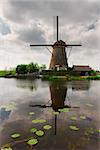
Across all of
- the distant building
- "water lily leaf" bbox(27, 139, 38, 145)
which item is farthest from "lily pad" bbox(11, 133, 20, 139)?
the distant building

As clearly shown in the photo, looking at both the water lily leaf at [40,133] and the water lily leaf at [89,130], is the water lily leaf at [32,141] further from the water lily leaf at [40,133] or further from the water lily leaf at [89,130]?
the water lily leaf at [89,130]

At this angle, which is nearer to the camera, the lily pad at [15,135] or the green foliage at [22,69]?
the lily pad at [15,135]

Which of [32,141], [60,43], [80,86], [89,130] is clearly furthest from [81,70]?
[32,141]

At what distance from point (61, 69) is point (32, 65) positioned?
17.6 m

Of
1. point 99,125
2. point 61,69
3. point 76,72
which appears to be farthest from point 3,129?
point 76,72

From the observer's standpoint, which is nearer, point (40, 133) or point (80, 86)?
point (40, 133)

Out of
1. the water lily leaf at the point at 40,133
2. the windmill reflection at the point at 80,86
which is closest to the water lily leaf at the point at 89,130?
the water lily leaf at the point at 40,133

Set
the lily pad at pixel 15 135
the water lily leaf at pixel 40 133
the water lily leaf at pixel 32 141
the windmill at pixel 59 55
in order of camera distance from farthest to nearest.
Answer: the windmill at pixel 59 55 → the water lily leaf at pixel 40 133 → the lily pad at pixel 15 135 → the water lily leaf at pixel 32 141

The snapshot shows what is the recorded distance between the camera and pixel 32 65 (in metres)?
56.2

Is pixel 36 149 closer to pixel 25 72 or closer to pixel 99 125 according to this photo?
pixel 99 125

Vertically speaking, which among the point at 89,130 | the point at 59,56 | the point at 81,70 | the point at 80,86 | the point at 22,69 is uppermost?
the point at 59,56

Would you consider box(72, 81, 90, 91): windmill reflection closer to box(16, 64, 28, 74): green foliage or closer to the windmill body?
the windmill body

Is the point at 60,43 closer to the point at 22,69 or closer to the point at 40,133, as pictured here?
the point at 22,69

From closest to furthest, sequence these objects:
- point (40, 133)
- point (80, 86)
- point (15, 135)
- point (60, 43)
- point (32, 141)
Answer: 1. point (32, 141)
2. point (15, 135)
3. point (40, 133)
4. point (80, 86)
5. point (60, 43)
